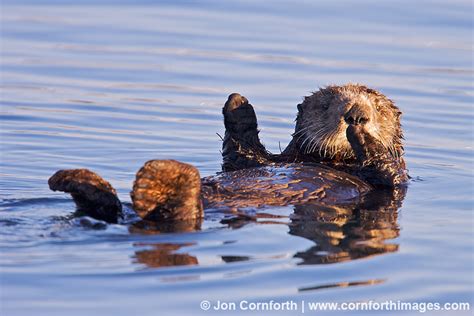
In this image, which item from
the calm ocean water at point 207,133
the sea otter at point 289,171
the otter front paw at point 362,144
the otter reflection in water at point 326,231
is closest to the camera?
the calm ocean water at point 207,133

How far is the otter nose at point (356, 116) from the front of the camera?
25.7 feet

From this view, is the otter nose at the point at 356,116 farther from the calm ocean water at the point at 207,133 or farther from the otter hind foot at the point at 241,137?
the otter hind foot at the point at 241,137

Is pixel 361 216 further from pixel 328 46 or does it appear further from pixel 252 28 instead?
pixel 252 28

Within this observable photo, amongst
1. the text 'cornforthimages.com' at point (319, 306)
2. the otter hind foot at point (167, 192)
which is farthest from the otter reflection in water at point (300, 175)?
the text 'cornforthimages.com' at point (319, 306)

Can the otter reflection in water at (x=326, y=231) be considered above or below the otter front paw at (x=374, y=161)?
below

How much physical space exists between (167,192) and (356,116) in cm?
201

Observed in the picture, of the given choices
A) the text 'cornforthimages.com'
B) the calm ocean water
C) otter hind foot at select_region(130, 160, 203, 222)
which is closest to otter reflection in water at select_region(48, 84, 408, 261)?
otter hind foot at select_region(130, 160, 203, 222)

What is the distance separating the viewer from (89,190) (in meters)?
6.41

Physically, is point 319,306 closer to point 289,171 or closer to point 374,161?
point 289,171

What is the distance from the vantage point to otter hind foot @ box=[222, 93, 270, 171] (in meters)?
8.38

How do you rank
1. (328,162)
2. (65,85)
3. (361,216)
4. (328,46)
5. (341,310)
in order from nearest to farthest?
(341,310) → (361,216) → (328,162) → (65,85) → (328,46)

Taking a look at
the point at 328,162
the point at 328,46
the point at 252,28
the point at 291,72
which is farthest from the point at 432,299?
the point at 252,28

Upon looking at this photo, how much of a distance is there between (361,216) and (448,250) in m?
0.97

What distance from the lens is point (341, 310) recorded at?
536cm
